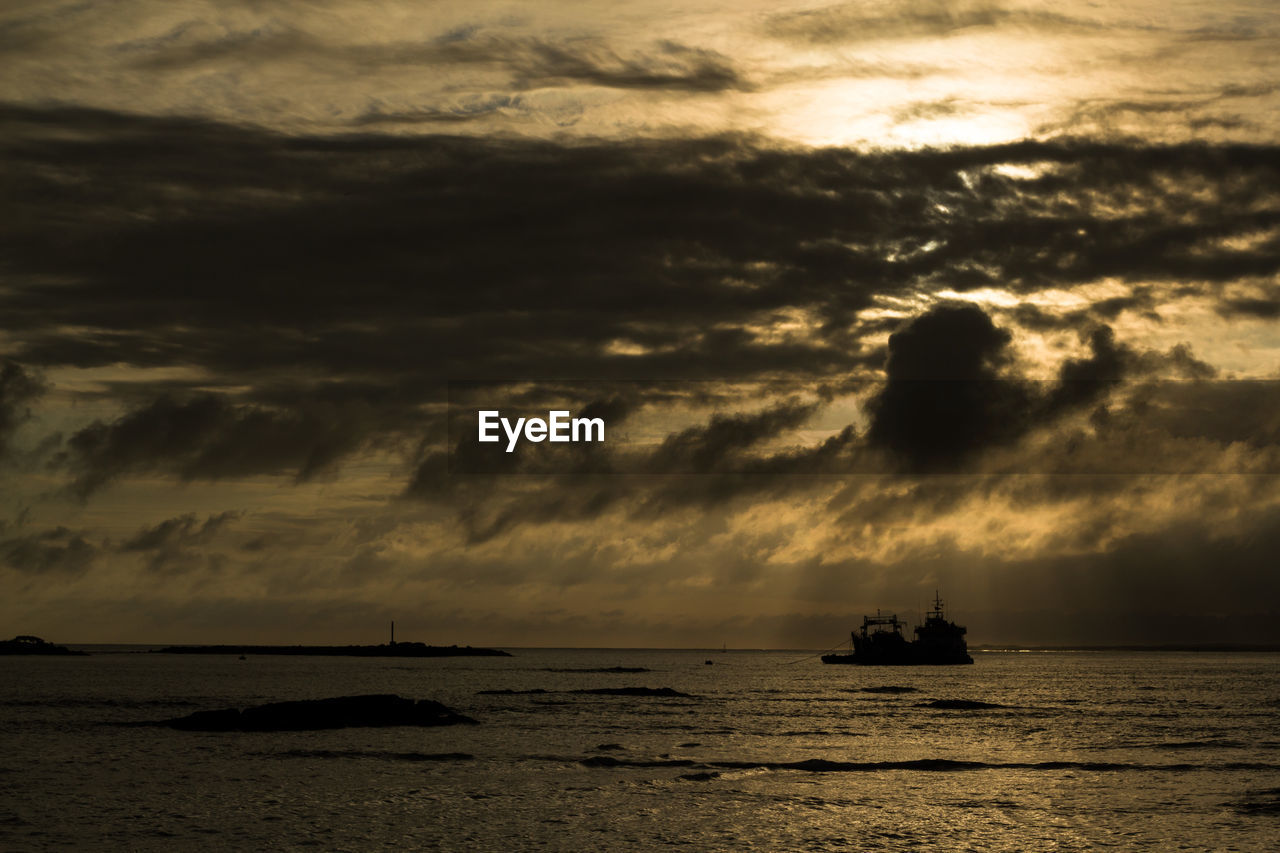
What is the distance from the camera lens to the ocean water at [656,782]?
41062 millimetres

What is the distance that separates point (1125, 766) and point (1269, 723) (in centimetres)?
3785

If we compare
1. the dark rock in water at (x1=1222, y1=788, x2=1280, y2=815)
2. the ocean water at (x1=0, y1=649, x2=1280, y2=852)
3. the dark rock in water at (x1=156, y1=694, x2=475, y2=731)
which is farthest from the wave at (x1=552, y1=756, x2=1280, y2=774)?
the dark rock in water at (x1=156, y1=694, x2=475, y2=731)

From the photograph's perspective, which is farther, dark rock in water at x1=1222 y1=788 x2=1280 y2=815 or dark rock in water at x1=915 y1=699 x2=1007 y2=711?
dark rock in water at x1=915 y1=699 x2=1007 y2=711

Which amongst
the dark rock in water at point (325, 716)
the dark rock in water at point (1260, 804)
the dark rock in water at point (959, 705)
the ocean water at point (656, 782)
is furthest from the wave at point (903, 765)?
the dark rock in water at point (959, 705)

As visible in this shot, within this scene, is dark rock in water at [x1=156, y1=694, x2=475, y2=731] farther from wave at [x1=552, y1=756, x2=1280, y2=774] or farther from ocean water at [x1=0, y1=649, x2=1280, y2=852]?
wave at [x1=552, y1=756, x2=1280, y2=774]

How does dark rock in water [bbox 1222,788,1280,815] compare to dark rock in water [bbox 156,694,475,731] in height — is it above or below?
below

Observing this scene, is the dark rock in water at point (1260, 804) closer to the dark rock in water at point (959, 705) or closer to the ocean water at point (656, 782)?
the ocean water at point (656, 782)

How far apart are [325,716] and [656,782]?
3740 cm

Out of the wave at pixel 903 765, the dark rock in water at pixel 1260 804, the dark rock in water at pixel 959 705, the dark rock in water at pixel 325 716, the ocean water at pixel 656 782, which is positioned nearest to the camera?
the ocean water at pixel 656 782

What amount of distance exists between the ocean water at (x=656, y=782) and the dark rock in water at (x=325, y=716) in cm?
393

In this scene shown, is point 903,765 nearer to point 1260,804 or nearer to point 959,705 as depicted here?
point 1260,804

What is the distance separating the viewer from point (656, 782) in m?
54.0

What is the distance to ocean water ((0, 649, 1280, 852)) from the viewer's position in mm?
41062

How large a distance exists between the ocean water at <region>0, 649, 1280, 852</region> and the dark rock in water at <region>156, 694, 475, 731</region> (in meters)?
3.93
